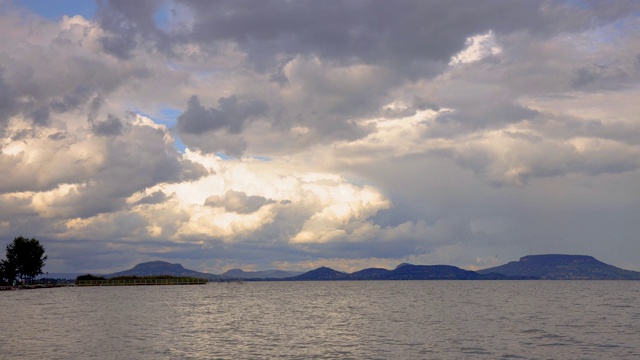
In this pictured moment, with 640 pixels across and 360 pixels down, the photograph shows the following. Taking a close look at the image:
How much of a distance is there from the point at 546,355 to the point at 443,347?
30.5 ft

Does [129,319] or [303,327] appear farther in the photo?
[129,319]

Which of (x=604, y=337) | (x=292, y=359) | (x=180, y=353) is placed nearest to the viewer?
(x=292, y=359)

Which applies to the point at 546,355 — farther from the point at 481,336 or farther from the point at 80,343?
the point at 80,343

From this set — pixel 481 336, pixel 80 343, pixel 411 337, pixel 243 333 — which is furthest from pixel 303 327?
pixel 80 343

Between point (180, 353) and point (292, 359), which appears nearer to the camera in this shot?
point (292, 359)

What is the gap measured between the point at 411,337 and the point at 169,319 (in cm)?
3860

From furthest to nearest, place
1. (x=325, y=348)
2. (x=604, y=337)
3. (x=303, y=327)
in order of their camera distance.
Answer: (x=303, y=327)
(x=604, y=337)
(x=325, y=348)

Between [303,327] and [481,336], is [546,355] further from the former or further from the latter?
[303,327]

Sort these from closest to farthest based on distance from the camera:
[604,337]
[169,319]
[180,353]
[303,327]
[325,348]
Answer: [180,353] → [325,348] → [604,337] → [303,327] → [169,319]

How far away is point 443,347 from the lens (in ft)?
177

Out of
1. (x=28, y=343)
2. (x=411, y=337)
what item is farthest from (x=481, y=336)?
(x=28, y=343)

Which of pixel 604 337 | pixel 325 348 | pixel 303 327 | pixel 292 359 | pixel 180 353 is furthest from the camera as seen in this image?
pixel 303 327

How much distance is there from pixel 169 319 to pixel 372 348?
40.3 meters

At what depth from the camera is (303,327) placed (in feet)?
234
